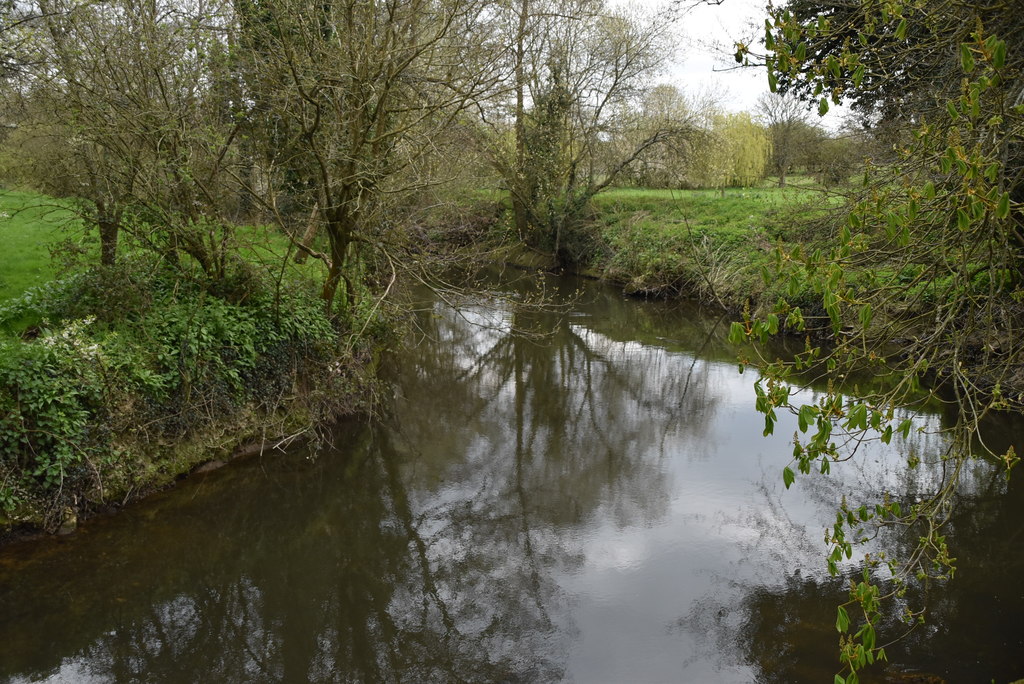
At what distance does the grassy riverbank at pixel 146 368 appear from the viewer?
7.78 meters

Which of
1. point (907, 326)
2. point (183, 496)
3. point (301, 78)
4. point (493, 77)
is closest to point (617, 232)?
point (493, 77)

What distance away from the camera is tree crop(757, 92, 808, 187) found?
3150 cm

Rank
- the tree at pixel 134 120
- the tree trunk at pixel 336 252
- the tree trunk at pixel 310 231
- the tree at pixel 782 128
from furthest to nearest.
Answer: the tree at pixel 782 128 → the tree trunk at pixel 310 231 → the tree trunk at pixel 336 252 → the tree at pixel 134 120

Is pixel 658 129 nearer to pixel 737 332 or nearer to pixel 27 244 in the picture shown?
pixel 27 244

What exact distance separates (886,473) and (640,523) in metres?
3.71

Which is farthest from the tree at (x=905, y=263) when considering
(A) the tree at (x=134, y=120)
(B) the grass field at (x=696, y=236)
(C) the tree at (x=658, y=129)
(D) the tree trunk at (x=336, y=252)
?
(C) the tree at (x=658, y=129)

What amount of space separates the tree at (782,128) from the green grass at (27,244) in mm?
26332

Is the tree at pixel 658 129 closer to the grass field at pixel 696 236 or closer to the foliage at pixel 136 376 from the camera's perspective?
the grass field at pixel 696 236

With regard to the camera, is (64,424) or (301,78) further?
(301,78)

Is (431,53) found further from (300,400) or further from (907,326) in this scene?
(907,326)

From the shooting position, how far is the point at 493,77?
10617 mm

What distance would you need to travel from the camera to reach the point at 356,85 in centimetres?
1002

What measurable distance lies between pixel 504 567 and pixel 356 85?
6.40 metres

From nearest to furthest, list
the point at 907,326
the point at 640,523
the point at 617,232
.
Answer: the point at 907,326, the point at 640,523, the point at 617,232
